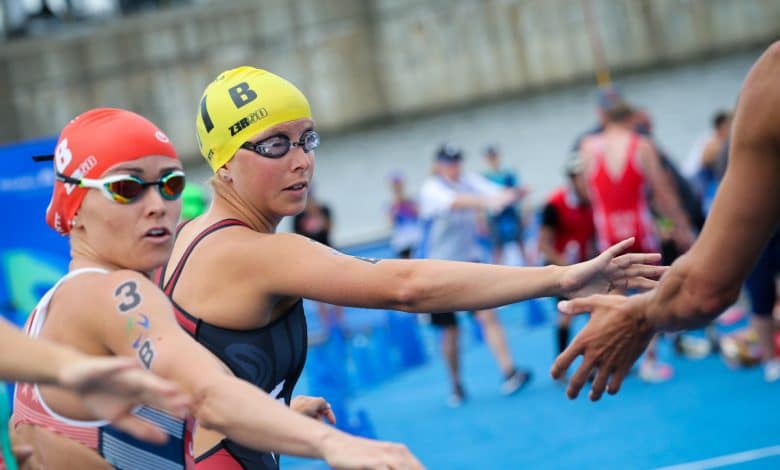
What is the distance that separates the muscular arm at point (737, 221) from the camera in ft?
9.29

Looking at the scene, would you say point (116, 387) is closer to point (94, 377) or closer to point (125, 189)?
point (94, 377)

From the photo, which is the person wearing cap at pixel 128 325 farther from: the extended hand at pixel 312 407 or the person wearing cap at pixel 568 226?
the person wearing cap at pixel 568 226

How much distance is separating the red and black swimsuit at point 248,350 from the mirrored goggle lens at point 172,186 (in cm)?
47

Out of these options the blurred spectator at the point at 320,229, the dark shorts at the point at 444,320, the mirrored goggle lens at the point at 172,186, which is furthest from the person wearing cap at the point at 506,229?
the mirrored goggle lens at the point at 172,186

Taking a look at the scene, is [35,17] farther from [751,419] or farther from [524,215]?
[751,419]

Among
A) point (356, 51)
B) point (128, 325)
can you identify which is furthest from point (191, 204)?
point (356, 51)


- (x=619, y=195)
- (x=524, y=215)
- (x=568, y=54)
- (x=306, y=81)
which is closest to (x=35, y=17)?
(x=306, y=81)

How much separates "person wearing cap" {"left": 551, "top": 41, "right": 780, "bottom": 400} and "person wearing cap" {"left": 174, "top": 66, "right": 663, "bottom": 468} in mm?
132

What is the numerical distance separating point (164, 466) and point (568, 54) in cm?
2742

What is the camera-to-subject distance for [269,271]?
353 cm

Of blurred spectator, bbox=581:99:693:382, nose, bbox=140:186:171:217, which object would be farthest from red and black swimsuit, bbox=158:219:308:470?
blurred spectator, bbox=581:99:693:382

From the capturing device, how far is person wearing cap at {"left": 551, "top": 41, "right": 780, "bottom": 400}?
2.86 meters

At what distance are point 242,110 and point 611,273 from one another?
1.34 metres

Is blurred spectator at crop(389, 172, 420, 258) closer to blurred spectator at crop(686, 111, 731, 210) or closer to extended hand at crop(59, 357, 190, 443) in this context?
blurred spectator at crop(686, 111, 731, 210)
